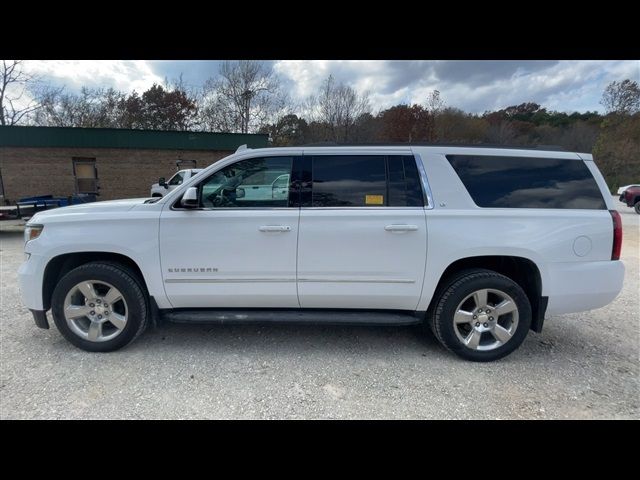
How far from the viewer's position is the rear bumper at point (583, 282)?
9.37 feet

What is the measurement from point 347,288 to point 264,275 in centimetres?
78

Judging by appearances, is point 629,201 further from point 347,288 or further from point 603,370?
point 347,288

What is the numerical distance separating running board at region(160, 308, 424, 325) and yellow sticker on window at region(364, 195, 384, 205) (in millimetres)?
1039

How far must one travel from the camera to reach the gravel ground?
92.9 inches

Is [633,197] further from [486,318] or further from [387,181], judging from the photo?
[387,181]

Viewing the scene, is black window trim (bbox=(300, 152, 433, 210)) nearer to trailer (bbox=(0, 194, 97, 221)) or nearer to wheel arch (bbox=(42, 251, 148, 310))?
wheel arch (bbox=(42, 251, 148, 310))

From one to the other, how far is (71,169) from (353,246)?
18.1 meters

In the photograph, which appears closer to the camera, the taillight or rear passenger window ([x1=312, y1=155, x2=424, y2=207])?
the taillight

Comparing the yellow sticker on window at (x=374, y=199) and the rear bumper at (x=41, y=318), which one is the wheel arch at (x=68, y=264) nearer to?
the rear bumper at (x=41, y=318)

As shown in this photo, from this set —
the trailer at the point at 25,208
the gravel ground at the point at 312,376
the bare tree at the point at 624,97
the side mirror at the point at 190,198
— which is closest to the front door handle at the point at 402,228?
the gravel ground at the point at 312,376

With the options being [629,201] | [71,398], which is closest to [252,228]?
[71,398]

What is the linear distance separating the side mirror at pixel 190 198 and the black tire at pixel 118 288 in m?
0.89

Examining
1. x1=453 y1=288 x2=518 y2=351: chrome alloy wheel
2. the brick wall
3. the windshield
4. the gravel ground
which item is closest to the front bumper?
the gravel ground

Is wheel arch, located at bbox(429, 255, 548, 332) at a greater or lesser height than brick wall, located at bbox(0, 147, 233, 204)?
lesser
